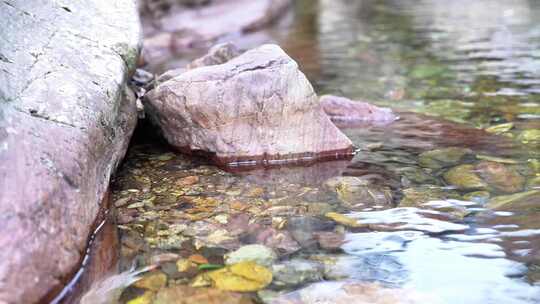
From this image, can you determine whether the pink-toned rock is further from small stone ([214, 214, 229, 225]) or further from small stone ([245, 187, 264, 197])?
small stone ([214, 214, 229, 225])

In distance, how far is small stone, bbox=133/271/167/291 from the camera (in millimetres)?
2664

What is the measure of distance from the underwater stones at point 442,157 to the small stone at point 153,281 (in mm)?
2301

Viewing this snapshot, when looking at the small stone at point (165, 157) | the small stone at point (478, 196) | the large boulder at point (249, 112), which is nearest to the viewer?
the small stone at point (478, 196)

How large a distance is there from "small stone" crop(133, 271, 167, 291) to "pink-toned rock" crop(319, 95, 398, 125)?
126 inches

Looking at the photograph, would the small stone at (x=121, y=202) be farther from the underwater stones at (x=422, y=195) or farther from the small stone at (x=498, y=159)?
the small stone at (x=498, y=159)

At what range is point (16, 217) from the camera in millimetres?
2516

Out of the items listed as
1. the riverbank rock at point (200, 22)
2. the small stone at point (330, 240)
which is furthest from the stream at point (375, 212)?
the riverbank rock at point (200, 22)

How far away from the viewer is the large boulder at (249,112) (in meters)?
4.35

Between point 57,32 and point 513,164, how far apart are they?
344 centimetres

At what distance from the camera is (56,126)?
123 inches

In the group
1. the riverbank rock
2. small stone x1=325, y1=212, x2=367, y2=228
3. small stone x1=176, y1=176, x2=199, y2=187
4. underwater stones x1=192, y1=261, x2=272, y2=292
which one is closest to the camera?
underwater stones x1=192, y1=261, x2=272, y2=292

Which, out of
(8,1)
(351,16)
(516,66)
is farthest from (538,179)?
(351,16)

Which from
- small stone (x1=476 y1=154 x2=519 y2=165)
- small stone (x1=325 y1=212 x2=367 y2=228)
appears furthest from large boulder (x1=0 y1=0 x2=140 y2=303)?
small stone (x1=476 y1=154 x2=519 y2=165)

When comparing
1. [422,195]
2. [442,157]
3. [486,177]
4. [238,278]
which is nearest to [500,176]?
[486,177]
